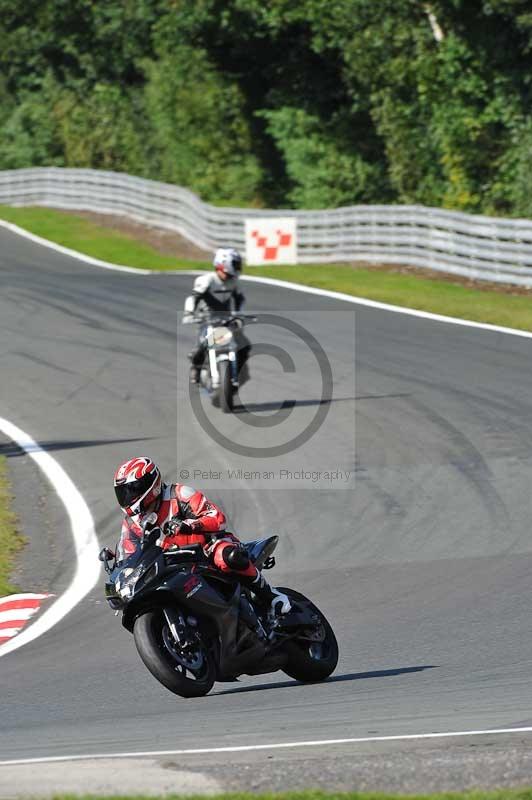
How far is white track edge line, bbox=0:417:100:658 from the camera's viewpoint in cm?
1065

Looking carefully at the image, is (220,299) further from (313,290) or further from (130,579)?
(130,579)

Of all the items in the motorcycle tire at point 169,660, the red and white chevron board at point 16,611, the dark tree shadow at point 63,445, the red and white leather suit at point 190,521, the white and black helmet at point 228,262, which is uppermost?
the white and black helmet at point 228,262

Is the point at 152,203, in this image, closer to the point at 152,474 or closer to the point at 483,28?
the point at 483,28

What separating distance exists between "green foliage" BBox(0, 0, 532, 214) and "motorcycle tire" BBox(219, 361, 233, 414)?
19.0 meters

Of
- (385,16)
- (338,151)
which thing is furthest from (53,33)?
(385,16)

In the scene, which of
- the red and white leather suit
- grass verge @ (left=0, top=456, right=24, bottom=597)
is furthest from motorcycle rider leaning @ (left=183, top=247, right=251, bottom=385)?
the red and white leather suit

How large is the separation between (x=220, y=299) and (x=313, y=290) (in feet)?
29.6

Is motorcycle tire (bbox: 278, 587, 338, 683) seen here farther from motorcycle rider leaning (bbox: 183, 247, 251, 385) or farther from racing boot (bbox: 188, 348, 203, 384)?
racing boot (bbox: 188, 348, 203, 384)

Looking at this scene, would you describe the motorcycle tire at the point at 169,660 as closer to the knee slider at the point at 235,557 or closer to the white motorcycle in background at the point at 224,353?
the knee slider at the point at 235,557

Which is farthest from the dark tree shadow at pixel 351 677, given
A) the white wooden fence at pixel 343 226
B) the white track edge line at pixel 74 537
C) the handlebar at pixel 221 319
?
the white wooden fence at pixel 343 226

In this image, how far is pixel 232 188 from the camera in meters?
53.1

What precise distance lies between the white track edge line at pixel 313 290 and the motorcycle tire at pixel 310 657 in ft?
43.2

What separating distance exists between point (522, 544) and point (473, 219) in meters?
16.3

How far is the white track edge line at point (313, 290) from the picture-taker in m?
22.1
